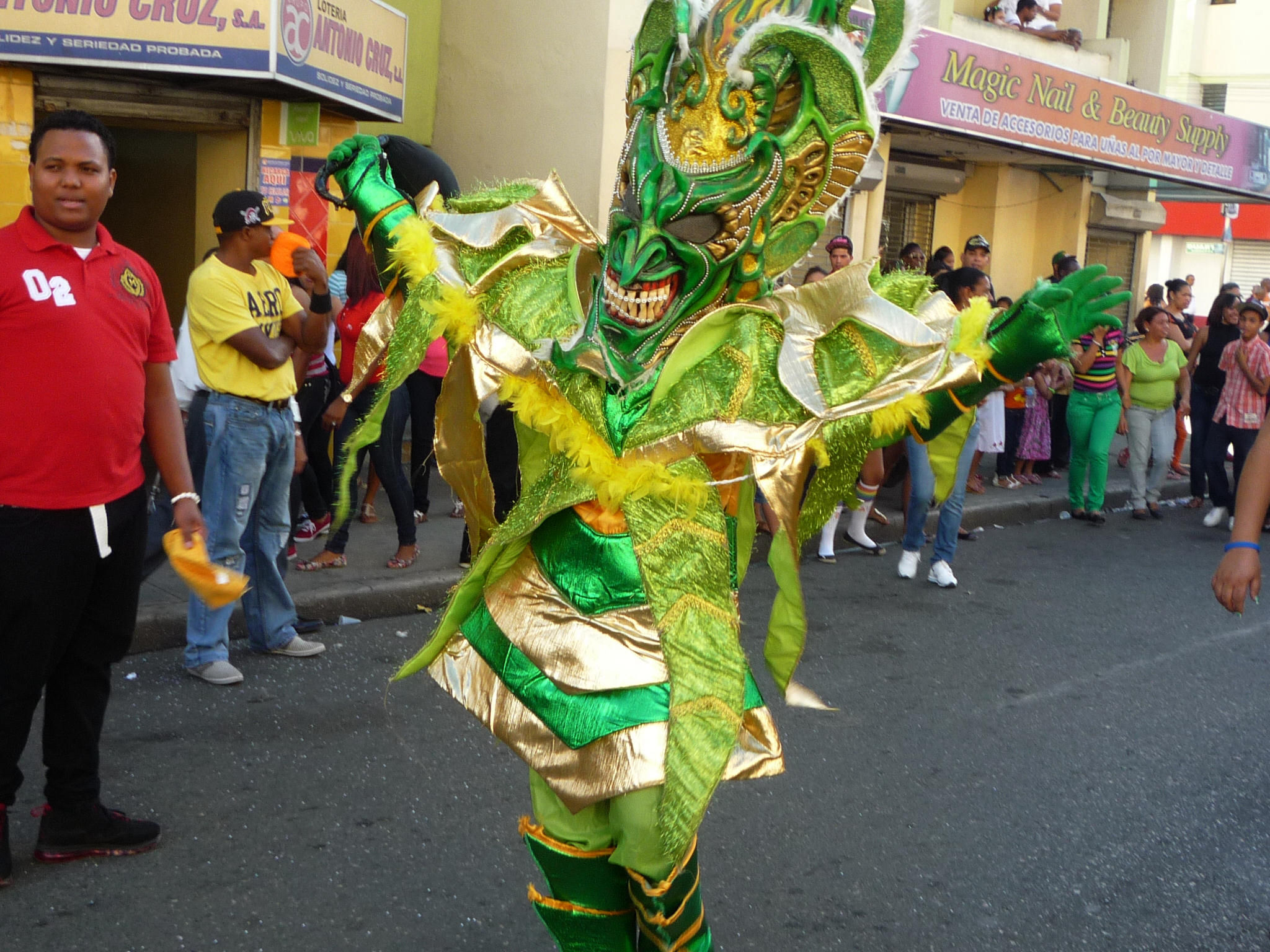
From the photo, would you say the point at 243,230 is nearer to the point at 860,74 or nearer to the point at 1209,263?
the point at 860,74

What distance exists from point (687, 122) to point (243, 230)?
3043 millimetres

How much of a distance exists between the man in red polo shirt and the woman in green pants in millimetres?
8170

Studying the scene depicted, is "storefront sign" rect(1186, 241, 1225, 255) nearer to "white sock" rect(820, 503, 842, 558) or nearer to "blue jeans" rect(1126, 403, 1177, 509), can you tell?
"blue jeans" rect(1126, 403, 1177, 509)

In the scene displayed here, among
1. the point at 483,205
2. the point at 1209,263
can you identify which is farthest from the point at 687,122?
the point at 1209,263

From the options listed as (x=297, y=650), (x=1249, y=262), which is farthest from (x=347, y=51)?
(x=1249, y=262)

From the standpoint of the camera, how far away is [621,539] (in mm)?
2369

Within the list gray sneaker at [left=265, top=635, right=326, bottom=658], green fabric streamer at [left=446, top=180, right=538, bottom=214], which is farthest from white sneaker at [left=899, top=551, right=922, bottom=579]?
green fabric streamer at [left=446, top=180, right=538, bottom=214]

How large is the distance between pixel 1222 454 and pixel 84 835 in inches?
381

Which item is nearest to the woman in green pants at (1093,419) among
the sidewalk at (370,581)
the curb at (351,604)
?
the sidewalk at (370,581)

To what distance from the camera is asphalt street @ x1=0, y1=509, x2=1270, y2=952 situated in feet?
11.0

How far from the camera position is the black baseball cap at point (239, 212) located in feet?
15.9

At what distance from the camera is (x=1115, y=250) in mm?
18734

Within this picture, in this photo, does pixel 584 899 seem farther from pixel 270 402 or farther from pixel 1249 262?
pixel 1249 262

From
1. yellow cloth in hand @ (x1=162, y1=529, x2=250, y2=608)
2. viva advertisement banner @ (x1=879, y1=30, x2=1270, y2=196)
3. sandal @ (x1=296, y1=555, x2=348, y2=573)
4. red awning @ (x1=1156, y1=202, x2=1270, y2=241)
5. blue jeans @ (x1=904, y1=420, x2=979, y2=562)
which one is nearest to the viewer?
yellow cloth in hand @ (x1=162, y1=529, x2=250, y2=608)
